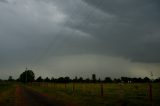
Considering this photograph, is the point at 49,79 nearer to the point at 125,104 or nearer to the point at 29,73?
the point at 29,73

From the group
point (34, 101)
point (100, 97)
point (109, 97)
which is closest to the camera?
point (34, 101)

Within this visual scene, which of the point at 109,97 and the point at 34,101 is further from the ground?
the point at 109,97

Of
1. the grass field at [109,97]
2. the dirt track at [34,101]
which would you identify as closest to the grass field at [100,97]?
the grass field at [109,97]

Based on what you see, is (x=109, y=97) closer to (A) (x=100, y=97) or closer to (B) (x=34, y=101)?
(A) (x=100, y=97)

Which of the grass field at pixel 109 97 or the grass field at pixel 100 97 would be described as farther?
the grass field at pixel 100 97

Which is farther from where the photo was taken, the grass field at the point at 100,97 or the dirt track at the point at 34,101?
the grass field at the point at 100,97

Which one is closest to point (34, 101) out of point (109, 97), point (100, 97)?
→ point (100, 97)

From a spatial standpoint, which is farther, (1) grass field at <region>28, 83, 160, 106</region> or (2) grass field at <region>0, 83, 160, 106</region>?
(2) grass field at <region>0, 83, 160, 106</region>

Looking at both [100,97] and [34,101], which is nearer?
[34,101]

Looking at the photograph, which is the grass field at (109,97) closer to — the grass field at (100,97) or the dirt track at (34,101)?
the grass field at (100,97)

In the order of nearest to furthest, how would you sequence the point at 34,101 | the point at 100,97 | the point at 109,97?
the point at 34,101, the point at 109,97, the point at 100,97

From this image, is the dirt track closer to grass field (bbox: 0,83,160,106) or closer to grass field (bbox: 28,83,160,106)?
grass field (bbox: 0,83,160,106)

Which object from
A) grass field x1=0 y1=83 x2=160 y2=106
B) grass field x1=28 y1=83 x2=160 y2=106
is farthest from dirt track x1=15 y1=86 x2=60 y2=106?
grass field x1=28 y1=83 x2=160 y2=106

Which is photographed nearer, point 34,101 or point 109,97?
point 34,101
